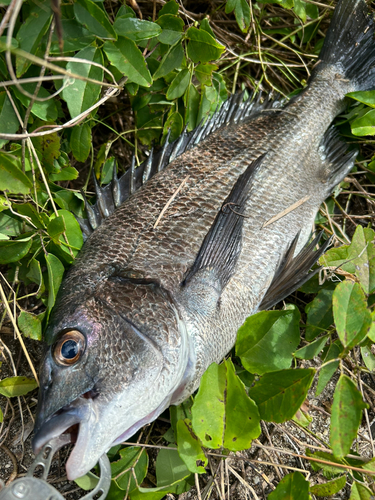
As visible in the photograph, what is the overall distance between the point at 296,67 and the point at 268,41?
0.92 feet

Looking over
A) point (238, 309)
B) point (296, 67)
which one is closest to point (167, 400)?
point (238, 309)

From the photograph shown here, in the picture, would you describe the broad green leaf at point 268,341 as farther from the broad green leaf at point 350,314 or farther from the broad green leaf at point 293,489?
the broad green leaf at point 293,489

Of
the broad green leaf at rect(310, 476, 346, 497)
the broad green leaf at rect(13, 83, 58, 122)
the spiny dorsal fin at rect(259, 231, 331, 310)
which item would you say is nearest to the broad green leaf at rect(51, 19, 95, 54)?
the broad green leaf at rect(13, 83, 58, 122)

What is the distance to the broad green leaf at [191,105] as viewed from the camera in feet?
7.22

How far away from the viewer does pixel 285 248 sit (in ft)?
6.74

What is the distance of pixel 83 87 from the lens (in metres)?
1.79

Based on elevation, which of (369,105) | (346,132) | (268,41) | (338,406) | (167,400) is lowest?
(167,400)

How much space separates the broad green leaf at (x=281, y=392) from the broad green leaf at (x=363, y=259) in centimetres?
65

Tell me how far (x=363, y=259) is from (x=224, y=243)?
27.8 inches

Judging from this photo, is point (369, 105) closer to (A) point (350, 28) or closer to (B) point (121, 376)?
(A) point (350, 28)

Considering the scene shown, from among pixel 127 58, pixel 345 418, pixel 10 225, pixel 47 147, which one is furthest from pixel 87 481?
pixel 127 58

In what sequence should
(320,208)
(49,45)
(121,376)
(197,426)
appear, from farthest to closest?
1. (320,208)
2. (49,45)
3. (197,426)
4. (121,376)

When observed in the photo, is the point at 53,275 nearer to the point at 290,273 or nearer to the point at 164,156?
the point at 164,156

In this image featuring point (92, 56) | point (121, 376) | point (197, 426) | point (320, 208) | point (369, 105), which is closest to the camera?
point (121, 376)
